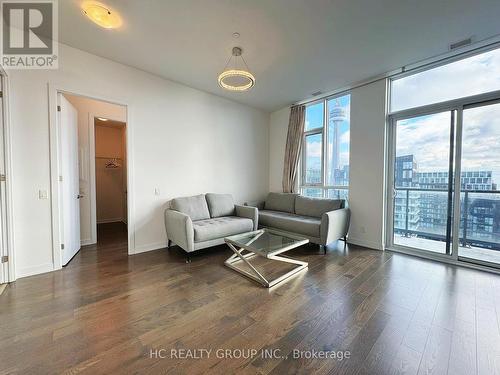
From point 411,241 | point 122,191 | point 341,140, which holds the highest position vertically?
point 341,140

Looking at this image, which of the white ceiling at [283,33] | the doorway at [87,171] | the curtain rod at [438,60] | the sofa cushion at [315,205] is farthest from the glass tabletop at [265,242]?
the curtain rod at [438,60]

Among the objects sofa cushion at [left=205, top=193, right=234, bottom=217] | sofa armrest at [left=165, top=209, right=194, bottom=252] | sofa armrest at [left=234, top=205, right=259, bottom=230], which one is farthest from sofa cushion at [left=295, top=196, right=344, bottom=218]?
sofa armrest at [left=165, top=209, right=194, bottom=252]

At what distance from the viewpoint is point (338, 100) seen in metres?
4.14

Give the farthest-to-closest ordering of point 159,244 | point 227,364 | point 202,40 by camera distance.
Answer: point 159,244
point 202,40
point 227,364

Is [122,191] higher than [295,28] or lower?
lower

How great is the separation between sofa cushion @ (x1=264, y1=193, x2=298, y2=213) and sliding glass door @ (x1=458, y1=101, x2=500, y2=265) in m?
2.55

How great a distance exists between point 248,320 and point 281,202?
3026 mm

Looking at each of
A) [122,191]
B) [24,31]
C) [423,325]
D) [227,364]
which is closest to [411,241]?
[423,325]

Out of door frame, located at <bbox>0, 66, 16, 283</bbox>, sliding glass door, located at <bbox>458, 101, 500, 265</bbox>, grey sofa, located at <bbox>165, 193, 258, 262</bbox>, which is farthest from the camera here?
grey sofa, located at <bbox>165, 193, 258, 262</bbox>

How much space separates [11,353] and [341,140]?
4.78 metres

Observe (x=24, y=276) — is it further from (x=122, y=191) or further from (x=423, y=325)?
(x=423, y=325)

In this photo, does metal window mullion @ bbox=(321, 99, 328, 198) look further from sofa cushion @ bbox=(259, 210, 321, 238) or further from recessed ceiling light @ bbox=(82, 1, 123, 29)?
recessed ceiling light @ bbox=(82, 1, 123, 29)

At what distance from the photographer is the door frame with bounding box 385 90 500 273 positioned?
9.07 ft

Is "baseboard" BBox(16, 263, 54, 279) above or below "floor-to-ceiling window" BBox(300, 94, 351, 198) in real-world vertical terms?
below
